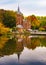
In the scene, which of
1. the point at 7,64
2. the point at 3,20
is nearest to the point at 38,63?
the point at 7,64

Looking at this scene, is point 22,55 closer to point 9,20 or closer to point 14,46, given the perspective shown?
point 14,46

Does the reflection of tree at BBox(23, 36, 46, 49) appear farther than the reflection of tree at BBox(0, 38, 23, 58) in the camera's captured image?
Yes

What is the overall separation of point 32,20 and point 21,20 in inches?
186

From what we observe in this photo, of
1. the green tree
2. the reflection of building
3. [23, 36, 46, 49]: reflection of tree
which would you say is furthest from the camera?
the reflection of building

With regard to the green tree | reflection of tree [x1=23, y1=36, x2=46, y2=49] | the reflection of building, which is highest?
reflection of tree [x1=23, y1=36, x2=46, y2=49]

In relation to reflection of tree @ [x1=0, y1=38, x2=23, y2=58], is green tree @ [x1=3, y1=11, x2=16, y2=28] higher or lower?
lower

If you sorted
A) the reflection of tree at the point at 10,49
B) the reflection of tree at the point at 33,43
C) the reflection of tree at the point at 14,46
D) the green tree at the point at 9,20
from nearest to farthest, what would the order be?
the reflection of tree at the point at 10,49
the reflection of tree at the point at 14,46
the reflection of tree at the point at 33,43
the green tree at the point at 9,20

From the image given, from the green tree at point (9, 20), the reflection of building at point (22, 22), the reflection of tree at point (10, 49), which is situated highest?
the reflection of tree at point (10, 49)

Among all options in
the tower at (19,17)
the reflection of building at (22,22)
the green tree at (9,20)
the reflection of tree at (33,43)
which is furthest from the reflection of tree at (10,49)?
the tower at (19,17)

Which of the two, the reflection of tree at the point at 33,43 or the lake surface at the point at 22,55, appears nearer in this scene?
the lake surface at the point at 22,55

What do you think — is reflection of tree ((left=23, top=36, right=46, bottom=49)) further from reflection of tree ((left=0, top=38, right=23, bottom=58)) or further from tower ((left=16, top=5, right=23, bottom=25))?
tower ((left=16, top=5, right=23, bottom=25))

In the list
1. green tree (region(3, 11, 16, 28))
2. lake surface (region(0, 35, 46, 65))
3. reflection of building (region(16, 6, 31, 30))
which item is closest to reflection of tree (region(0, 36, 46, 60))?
lake surface (region(0, 35, 46, 65))

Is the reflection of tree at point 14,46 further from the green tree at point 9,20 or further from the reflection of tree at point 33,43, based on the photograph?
the green tree at point 9,20

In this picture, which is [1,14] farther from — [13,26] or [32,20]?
[32,20]
